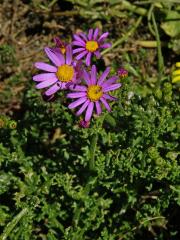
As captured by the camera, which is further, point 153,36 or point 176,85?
point 153,36

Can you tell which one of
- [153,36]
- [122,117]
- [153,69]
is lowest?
[122,117]

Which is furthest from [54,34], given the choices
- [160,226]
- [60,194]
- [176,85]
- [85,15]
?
[160,226]

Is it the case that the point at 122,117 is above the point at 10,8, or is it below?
below

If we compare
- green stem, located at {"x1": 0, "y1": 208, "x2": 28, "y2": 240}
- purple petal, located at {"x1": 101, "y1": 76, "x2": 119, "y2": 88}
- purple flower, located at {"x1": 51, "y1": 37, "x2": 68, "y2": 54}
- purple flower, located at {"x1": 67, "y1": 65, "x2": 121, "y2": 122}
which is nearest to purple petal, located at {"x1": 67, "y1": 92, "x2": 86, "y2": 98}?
purple flower, located at {"x1": 67, "y1": 65, "x2": 121, "y2": 122}

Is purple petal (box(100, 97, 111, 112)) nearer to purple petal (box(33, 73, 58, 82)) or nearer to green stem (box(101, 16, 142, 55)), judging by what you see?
purple petal (box(33, 73, 58, 82))

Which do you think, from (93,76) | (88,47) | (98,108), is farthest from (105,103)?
(88,47)

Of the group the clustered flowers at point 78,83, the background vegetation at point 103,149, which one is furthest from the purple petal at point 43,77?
the background vegetation at point 103,149

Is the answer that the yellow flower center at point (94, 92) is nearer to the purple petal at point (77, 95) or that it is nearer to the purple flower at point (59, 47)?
the purple petal at point (77, 95)

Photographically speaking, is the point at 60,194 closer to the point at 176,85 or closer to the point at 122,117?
the point at 122,117
